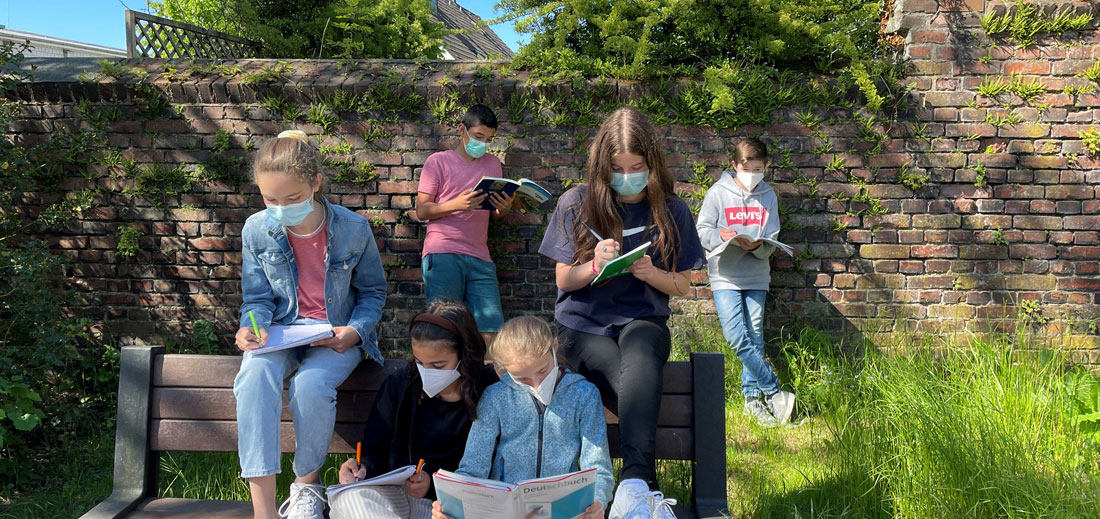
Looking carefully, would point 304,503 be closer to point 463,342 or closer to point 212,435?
point 212,435

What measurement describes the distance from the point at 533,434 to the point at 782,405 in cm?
227

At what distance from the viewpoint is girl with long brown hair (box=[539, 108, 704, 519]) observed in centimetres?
267

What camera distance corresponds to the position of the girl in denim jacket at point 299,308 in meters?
2.41

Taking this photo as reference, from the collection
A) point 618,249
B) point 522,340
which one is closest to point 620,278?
point 618,249

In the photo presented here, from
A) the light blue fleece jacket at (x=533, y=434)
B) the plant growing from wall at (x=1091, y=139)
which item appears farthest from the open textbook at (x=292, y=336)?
the plant growing from wall at (x=1091, y=139)

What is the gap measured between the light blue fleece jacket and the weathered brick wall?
255 cm

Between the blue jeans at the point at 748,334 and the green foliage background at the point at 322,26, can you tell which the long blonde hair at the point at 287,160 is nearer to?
the blue jeans at the point at 748,334

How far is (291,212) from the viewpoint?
2703mm

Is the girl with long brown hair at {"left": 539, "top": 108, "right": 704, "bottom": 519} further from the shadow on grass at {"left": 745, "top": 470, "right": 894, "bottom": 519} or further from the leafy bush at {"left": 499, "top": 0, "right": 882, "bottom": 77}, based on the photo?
the leafy bush at {"left": 499, "top": 0, "right": 882, "bottom": 77}

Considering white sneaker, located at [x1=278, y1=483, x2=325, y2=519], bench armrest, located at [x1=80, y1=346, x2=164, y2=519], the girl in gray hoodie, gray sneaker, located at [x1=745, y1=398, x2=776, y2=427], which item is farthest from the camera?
the girl in gray hoodie

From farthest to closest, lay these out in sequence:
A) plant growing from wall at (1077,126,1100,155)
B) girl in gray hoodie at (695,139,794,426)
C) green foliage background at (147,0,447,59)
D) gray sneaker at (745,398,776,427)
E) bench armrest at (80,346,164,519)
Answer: green foliage background at (147,0,447,59), plant growing from wall at (1077,126,1100,155), girl in gray hoodie at (695,139,794,426), gray sneaker at (745,398,776,427), bench armrest at (80,346,164,519)

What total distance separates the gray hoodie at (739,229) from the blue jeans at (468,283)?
4.35 ft

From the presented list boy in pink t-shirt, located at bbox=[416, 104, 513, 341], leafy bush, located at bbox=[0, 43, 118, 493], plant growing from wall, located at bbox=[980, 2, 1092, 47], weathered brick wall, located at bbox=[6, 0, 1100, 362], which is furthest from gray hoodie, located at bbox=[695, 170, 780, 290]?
leafy bush, located at bbox=[0, 43, 118, 493]

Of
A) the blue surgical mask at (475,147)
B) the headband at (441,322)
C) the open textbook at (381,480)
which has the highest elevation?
the blue surgical mask at (475,147)
